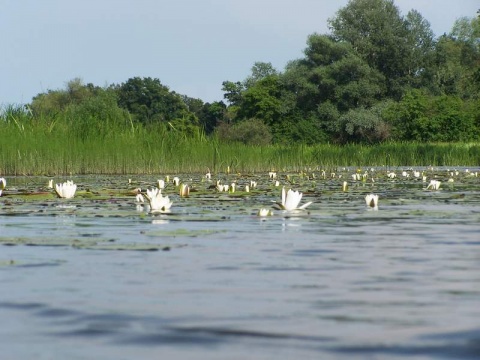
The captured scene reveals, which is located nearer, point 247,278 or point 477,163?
point 247,278

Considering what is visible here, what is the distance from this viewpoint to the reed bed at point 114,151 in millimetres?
23297

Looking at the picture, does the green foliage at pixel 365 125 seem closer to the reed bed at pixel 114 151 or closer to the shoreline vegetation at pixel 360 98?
the shoreline vegetation at pixel 360 98

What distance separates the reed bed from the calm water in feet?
50.9

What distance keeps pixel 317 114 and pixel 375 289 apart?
79.0m

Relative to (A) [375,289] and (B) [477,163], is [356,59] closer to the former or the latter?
(B) [477,163]

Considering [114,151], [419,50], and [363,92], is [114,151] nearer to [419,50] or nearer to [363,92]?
[363,92]

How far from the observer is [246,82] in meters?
110

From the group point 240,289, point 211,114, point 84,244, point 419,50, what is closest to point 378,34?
point 419,50

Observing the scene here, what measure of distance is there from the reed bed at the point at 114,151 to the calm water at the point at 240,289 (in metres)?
15.5

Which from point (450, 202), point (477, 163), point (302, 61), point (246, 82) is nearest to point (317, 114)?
point (302, 61)

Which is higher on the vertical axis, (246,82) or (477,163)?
(246,82)

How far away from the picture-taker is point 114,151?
2467cm

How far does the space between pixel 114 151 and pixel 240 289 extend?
2072 cm

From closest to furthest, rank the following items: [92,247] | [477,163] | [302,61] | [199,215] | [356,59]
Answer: [92,247] < [199,215] < [477,163] < [356,59] < [302,61]
